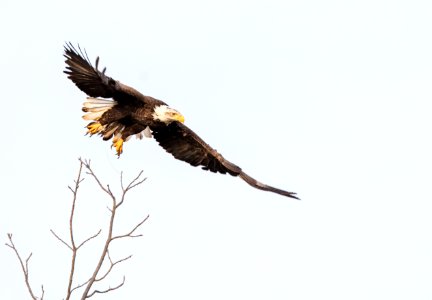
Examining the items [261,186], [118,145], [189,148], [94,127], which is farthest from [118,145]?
[261,186]

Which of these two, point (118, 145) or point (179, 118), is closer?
point (179, 118)

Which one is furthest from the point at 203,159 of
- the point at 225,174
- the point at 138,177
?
the point at 138,177

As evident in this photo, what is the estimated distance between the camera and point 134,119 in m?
9.95

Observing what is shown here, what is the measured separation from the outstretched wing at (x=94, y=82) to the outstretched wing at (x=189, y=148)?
2.89 ft

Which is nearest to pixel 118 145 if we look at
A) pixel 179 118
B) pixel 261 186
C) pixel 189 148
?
pixel 179 118

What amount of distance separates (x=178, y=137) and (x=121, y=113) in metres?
1.17

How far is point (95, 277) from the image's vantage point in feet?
17.4

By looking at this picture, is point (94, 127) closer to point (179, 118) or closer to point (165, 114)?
point (165, 114)

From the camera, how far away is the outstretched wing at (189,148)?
10633mm

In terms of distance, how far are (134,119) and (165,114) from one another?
1.31 ft

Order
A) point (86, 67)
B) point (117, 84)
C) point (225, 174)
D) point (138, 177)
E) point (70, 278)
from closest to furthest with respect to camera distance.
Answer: point (70, 278)
point (138, 177)
point (86, 67)
point (117, 84)
point (225, 174)

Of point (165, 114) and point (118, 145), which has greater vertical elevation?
point (165, 114)

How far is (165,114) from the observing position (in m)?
9.91

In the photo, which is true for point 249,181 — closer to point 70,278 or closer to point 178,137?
point 178,137
